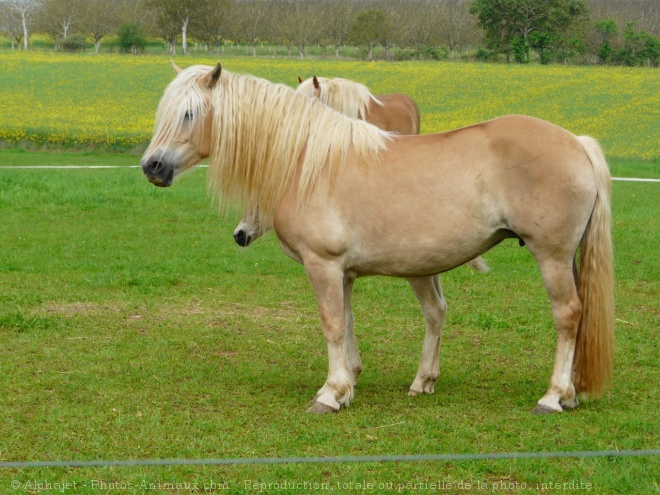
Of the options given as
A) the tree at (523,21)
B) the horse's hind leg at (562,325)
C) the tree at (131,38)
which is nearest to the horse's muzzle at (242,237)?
the horse's hind leg at (562,325)

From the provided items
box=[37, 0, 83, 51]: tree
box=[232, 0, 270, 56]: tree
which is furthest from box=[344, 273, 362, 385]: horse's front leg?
box=[37, 0, 83, 51]: tree

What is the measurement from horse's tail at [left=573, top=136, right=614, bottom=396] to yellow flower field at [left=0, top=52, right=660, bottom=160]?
841 inches

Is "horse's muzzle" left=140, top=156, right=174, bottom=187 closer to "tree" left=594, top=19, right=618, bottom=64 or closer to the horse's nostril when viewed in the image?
the horse's nostril

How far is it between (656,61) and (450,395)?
70.3 meters

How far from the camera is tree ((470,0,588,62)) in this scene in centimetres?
6888

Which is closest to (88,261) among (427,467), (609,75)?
(427,467)

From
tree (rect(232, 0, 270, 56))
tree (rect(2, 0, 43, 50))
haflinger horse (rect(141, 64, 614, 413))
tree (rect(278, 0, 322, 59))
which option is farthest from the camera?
tree (rect(2, 0, 43, 50))

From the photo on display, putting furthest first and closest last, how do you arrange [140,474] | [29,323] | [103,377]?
[29,323] → [103,377] → [140,474]

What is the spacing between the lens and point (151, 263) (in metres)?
10.5

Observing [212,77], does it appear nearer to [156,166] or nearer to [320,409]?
[156,166]

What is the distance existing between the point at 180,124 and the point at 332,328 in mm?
1680

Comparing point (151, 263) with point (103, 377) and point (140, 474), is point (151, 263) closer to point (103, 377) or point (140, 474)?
point (103, 377)

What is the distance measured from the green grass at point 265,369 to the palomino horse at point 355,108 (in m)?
1.06

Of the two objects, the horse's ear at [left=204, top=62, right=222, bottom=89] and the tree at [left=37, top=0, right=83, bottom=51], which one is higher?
the horse's ear at [left=204, top=62, right=222, bottom=89]
